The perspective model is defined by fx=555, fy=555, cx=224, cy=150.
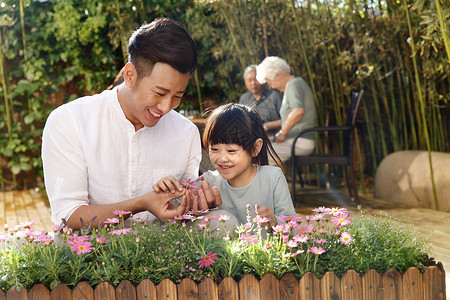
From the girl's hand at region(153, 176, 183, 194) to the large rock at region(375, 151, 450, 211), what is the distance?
11.1ft

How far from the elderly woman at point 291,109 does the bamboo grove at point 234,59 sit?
0.61 meters

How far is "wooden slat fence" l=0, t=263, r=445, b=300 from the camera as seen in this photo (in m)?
1.51

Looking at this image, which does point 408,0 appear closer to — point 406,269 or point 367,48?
point 367,48

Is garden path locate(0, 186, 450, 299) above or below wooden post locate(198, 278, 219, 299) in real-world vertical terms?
below

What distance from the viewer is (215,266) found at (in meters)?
1.57

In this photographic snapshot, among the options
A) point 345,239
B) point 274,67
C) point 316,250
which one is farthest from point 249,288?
point 274,67

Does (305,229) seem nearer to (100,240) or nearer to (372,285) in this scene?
(372,285)

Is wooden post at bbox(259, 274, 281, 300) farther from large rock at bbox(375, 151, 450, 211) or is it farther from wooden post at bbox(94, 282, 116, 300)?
large rock at bbox(375, 151, 450, 211)

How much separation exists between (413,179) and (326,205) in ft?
2.62

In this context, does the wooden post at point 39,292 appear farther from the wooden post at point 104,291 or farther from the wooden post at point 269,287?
the wooden post at point 269,287

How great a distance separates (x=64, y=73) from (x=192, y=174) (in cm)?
482

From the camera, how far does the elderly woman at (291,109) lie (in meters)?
4.91

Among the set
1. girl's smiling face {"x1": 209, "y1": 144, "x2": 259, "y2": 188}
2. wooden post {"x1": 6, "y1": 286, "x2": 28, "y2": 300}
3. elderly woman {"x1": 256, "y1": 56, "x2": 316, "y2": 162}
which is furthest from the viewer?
elderly woman {"x1": 256, "y1": 56, "x2": 316, "y2": 162}

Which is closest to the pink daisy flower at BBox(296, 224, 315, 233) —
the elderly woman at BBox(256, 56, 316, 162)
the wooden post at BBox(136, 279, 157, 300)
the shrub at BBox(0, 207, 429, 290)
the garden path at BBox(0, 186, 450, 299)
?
the shrub at BBox(0, 207, 429, 290)
